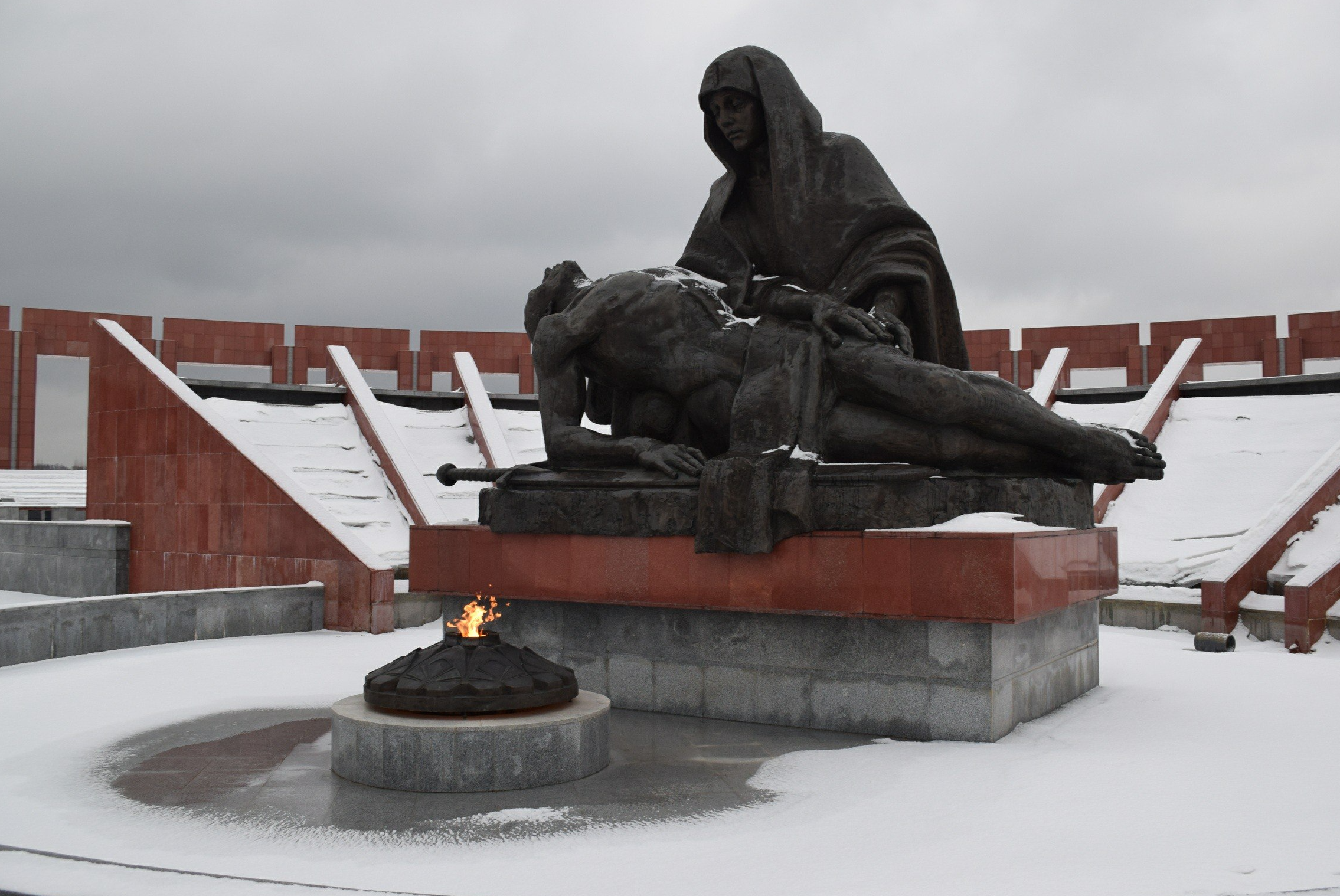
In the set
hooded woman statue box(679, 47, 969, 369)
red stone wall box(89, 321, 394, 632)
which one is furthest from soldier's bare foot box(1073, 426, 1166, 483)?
red stone wall box(89, 321, 394, 632)

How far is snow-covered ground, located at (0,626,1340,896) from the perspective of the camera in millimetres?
3080

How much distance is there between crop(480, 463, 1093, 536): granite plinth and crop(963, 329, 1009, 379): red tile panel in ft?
35.2

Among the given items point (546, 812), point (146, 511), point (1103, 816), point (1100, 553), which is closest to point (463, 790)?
point (546, 812)

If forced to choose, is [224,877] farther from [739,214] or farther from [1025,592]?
[739,214]

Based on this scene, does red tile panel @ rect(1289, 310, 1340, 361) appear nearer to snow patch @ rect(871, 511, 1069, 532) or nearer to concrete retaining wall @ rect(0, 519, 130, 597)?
snow patch @ rect(871, 511, 1069, 532)

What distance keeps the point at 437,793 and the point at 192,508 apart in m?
8.38

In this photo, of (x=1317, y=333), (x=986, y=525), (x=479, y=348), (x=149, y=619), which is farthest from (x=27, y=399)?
(x=1317, y=333)

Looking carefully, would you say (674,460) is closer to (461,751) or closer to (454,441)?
(461,751)

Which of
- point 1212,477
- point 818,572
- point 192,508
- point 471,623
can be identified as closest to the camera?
point 471,623

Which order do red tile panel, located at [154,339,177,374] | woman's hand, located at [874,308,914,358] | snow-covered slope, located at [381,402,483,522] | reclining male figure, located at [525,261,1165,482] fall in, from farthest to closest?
red tile panel, located at [154,339,177,374], snow-covered slope, located at [381,402,483,522], woman's hand, located at [874,308,914,358], reclining male figure, located at [525,261,1165,482]

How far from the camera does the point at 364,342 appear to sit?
16469 mm

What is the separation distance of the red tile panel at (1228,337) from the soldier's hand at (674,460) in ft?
39.1

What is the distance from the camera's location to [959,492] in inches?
209

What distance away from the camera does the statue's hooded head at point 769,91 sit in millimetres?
6184
